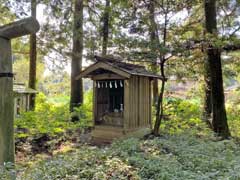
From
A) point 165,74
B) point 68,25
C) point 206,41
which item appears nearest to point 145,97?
point 165,74

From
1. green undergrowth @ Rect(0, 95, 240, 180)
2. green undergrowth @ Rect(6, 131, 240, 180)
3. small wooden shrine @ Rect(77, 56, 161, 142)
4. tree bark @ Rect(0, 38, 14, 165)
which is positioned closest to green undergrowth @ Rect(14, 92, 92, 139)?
small wooden shrine @ Rect(77, 56, 161, 142)

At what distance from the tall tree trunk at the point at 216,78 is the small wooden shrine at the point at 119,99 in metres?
1.48

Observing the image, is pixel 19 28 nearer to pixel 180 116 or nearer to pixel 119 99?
pixel 119 99

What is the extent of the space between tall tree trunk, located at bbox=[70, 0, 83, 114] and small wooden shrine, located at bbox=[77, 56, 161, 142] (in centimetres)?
241

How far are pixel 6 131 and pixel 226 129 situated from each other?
19.0ft

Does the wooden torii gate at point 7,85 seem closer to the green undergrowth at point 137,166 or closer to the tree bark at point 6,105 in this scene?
the tree bark at point 6,105

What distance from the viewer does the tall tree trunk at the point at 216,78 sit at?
281 inches

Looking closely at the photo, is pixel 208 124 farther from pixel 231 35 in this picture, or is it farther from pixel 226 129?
pixel 231 35

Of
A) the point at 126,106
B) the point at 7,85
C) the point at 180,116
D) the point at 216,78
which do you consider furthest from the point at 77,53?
the point at 7,85

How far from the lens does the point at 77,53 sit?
960cm

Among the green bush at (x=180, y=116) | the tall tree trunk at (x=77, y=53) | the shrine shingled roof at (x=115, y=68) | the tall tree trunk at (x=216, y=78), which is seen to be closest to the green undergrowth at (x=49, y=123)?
the tall tree trunk at (x=77, y=53)

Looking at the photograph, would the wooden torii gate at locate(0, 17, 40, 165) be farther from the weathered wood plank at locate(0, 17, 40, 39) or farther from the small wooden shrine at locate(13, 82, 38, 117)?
the small wooden shrine at locate(13, 82, 38, 117)

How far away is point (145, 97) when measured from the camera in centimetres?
759

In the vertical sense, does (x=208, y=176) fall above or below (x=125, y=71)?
below
